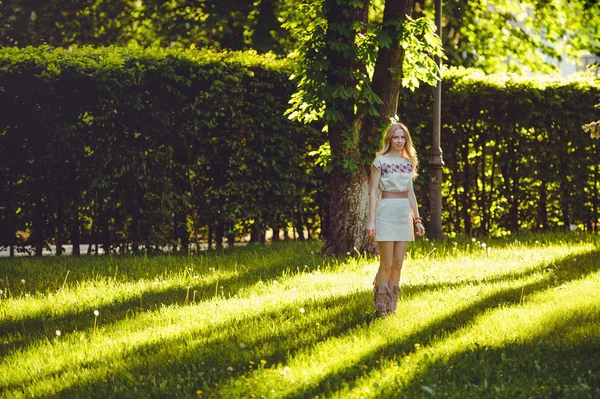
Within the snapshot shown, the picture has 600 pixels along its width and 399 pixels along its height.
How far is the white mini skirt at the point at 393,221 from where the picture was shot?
7422mm

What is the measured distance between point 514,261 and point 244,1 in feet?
38.1

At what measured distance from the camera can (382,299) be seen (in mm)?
7570

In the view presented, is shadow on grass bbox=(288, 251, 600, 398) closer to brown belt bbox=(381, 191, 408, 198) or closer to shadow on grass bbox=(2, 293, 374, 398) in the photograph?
shadow on grass bbox=(2, 293, 374, 398)

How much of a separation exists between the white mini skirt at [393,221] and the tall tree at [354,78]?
3566mm

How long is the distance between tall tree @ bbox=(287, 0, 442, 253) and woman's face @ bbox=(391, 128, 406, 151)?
10.9ft

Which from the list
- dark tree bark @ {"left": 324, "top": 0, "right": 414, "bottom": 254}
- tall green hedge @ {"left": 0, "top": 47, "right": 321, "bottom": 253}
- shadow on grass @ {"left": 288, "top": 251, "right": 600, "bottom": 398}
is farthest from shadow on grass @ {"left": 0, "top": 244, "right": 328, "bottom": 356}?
shadow on grass @ {"left": 288, "top": 251, "right": 600, "bottom": 398}

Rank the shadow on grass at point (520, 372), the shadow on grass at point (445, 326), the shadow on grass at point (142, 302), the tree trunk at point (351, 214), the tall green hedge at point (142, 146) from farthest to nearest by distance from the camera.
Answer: the tall green hedge at point (142, 146), the tree trunk at point (351, 214), the shadow on grass at point (142, 302), the shadow on grass at point (445, 326), the shadow on grass at point (520, 372)

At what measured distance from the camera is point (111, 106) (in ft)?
40.6

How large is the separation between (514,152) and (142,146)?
6.53 meters

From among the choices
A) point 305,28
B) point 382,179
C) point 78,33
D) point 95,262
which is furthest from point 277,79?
point 78,33

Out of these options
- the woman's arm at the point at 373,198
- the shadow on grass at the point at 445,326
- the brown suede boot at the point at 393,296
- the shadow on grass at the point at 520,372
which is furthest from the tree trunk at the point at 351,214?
the shadow on grass at the point at 520,372

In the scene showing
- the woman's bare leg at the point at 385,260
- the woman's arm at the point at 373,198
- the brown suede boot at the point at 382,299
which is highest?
the woman's arm at the point at 373,198

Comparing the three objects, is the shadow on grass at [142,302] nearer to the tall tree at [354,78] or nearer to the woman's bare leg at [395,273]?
the tall tree at [354,78]

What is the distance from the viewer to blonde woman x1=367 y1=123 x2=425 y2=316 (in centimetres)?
744
